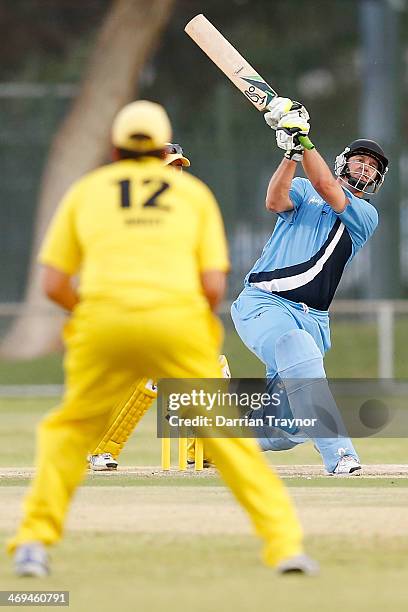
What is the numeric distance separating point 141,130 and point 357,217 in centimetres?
372

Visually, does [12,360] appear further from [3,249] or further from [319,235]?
[319,235]

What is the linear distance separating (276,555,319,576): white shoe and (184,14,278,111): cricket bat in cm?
416

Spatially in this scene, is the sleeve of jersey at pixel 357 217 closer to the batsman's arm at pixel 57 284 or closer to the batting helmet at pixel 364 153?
the batting helmet at pixel 364 153

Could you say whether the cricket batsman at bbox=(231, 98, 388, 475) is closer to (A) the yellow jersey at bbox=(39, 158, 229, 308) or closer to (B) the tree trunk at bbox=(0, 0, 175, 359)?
(A) the yellow jersey at bbox=(39, 158, 229, 308)

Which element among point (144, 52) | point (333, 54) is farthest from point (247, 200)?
point (333, 54)

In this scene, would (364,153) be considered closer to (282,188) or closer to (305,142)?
(282,188)

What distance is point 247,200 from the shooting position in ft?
79.6

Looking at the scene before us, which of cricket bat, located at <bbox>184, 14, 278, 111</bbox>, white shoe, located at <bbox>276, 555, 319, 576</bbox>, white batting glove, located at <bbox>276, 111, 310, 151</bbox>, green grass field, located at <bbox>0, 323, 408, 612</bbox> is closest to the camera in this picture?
green grass field, located at <bbox>0, 323, 408, 612</bbox>

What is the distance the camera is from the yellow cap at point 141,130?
6770mm

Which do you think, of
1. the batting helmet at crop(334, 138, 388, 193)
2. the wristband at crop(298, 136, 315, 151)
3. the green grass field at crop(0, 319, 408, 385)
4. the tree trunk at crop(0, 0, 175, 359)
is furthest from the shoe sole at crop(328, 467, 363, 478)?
the tree trunk at crop(0, 0, 175, 359)

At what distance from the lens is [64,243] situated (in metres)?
6.73

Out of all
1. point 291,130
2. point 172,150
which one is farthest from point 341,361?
point 291,130

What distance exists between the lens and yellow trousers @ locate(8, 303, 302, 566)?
21.6 ft

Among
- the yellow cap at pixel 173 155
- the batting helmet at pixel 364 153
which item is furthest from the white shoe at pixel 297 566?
the yellow cap at pixel 173 155
